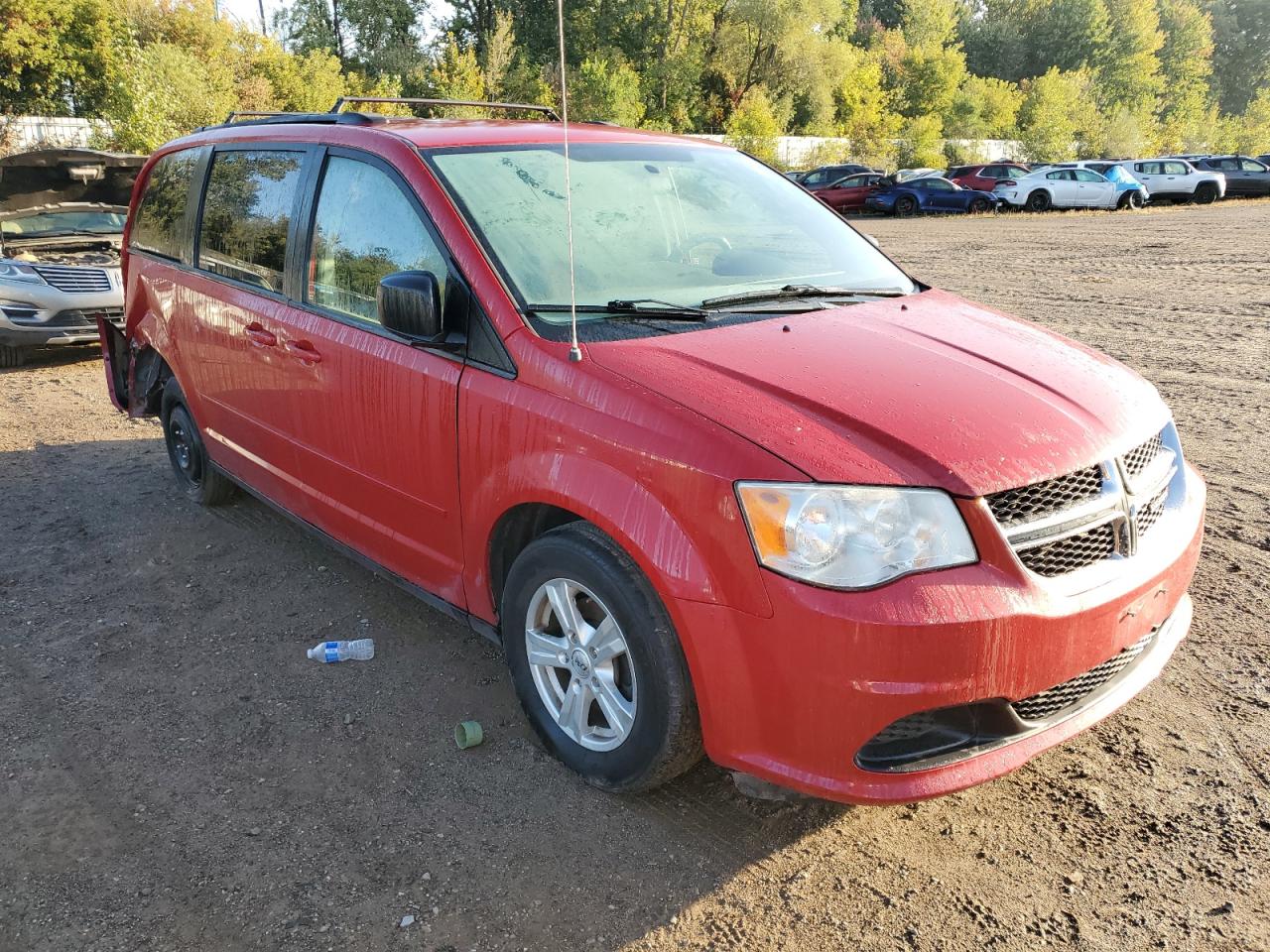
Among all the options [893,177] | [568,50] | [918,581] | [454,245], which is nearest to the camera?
[918,581]

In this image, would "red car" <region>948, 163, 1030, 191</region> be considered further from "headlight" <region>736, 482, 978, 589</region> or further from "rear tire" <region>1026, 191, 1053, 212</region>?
"headlight" <region>736, 482, 978, 589</region>

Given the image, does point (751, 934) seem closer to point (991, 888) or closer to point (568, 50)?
point (991, 888)

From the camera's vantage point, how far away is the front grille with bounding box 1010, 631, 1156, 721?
2.43 metres

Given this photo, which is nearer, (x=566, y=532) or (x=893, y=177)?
(x=566, y=532)

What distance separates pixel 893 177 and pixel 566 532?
104 ft

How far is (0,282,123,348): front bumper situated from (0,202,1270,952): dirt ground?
518 cm

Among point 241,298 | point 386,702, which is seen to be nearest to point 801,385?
point 386,702

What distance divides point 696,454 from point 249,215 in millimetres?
2745

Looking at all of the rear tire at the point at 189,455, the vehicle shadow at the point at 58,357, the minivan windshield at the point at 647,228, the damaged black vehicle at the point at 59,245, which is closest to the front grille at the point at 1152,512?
the minivan windshield at the point at 647,228

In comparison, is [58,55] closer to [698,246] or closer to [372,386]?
[372,386]

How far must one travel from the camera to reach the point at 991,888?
2.49 metres

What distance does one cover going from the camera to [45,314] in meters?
8.77

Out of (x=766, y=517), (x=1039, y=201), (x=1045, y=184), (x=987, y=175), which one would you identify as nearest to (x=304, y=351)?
(x=766, y=517)

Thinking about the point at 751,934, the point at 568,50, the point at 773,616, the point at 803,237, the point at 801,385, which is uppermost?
the point at 568,50
